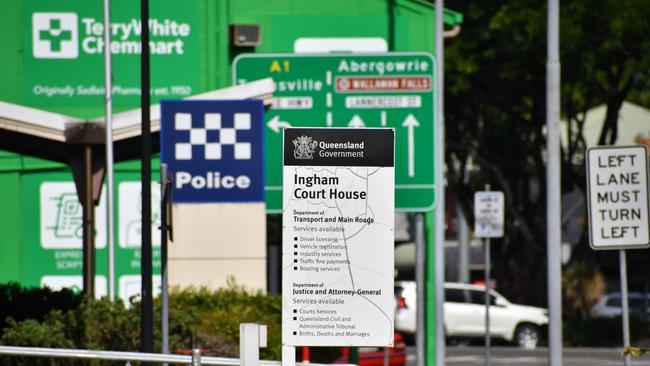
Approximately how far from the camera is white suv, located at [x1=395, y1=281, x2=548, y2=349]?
124ft

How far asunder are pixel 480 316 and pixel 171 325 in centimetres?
2307

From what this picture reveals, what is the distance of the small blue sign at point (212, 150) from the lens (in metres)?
14.8

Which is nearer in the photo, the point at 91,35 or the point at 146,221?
the point at 146,221

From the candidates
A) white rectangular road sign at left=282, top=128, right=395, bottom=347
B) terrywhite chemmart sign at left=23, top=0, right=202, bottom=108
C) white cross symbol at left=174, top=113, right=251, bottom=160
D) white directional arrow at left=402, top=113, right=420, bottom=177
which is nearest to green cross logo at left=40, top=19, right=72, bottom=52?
terrywhite chemmart sign at left=23, top=0, right=202, bottom=108

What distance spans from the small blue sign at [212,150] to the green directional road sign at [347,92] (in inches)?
11.3

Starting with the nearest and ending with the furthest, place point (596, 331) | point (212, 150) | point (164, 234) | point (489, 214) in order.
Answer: point (164, 234) → point (212, 150) → point (489, 214) → point (596, 331)

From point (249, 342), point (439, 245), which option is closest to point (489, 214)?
point (439, 245)

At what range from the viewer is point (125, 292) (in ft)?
78.9

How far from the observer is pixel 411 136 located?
47.4ft

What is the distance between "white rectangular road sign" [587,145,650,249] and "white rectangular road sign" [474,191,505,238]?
1232cm

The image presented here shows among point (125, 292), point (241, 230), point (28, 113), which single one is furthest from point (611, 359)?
point (28, 113)

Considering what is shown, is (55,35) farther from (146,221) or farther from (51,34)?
(146,221)

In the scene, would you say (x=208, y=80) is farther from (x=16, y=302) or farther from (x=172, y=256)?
(x=16, y=302)

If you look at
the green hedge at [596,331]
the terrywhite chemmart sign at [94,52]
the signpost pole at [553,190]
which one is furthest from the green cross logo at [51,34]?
the green hedge at [596,331]
